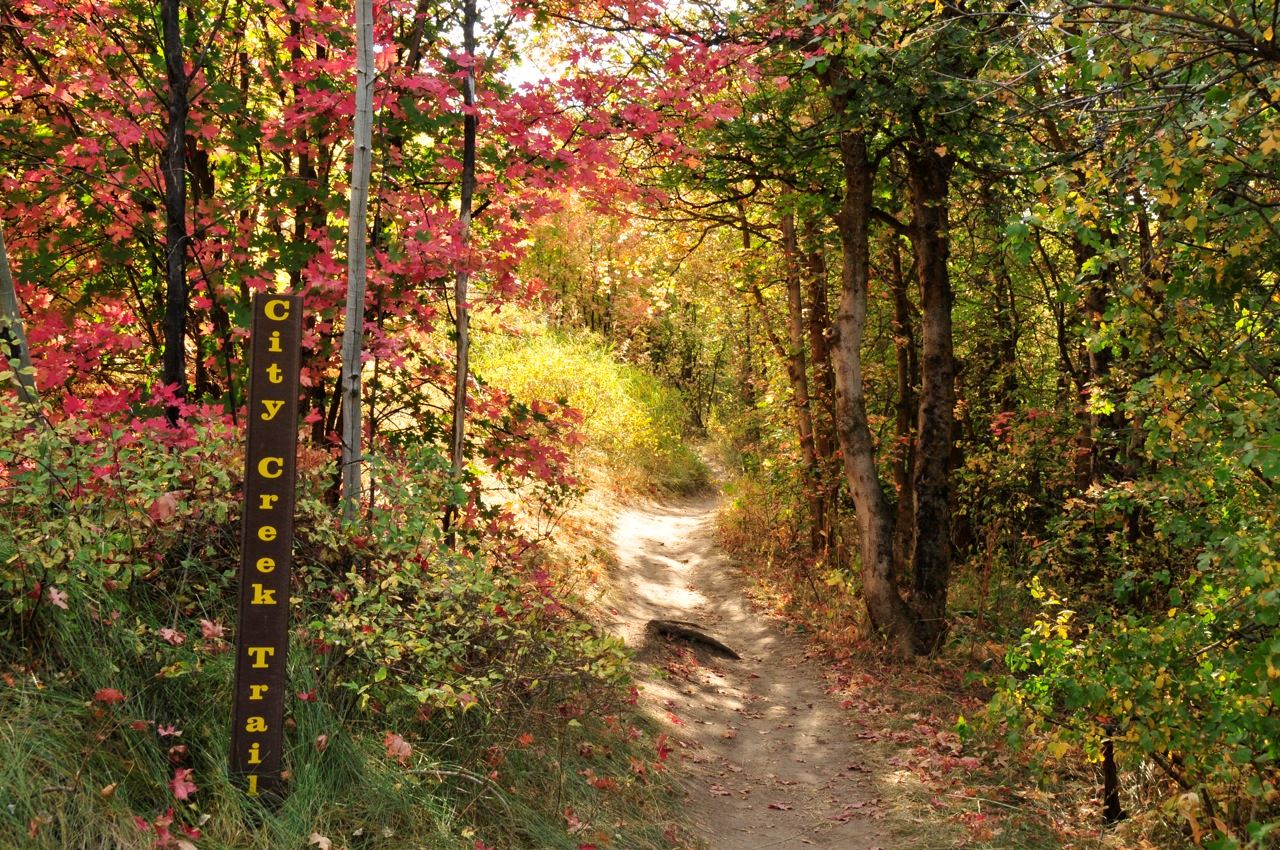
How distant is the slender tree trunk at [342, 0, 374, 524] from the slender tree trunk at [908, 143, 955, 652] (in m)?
6.40

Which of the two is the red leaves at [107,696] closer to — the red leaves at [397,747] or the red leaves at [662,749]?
the red leaves at [397,747]

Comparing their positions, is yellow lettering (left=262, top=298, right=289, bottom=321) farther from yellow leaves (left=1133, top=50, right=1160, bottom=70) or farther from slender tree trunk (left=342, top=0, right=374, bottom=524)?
yellow leaves (left=1133, top=50, right=1160, bottom=70)

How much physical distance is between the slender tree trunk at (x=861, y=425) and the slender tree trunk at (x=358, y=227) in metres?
6.02

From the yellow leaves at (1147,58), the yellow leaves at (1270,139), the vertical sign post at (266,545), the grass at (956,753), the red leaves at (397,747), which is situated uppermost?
the yellow leaves at (1147,58)

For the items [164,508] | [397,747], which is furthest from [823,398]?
[164,508]

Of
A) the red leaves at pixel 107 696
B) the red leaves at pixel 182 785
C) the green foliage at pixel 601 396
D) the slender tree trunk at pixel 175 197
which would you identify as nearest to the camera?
the red leaves at pixel 182 785

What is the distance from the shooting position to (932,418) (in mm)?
9898

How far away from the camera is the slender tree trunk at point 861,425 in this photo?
987cm

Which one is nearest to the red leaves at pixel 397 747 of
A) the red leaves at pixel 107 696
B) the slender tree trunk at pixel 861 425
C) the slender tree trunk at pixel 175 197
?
the red leaves at pixel 107 696

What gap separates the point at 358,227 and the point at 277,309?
131 centimetres

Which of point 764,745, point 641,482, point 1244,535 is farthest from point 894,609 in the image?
point 641,482

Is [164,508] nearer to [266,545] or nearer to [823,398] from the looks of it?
[266,545]

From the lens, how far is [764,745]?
26.5ft

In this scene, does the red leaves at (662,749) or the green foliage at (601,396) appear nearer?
the red leaves at (662,749)
